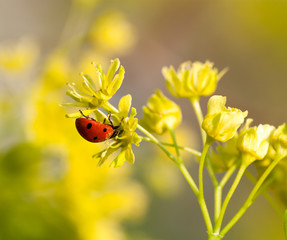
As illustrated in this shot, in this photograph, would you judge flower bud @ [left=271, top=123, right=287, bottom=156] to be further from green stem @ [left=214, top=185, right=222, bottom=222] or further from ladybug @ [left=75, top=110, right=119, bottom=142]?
ladybug @ [left=75, top=110, right=119, bottom=142]

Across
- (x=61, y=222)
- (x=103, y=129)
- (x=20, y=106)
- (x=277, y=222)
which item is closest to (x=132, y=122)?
(x=103, y=129)

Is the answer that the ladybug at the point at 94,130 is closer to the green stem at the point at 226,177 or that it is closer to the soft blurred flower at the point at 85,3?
the green stem at the point at 226,177

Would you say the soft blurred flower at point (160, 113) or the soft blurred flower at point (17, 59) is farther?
the soft blurred flower at point (17, 59)

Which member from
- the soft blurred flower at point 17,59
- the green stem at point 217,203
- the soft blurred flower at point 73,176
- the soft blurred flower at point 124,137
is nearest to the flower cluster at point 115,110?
the soft blurred flower at point 124,137

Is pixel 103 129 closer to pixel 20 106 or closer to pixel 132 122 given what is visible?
pixel 132 122

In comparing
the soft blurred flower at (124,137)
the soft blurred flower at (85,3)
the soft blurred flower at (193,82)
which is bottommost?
the soft blurred flower at (124,137)
